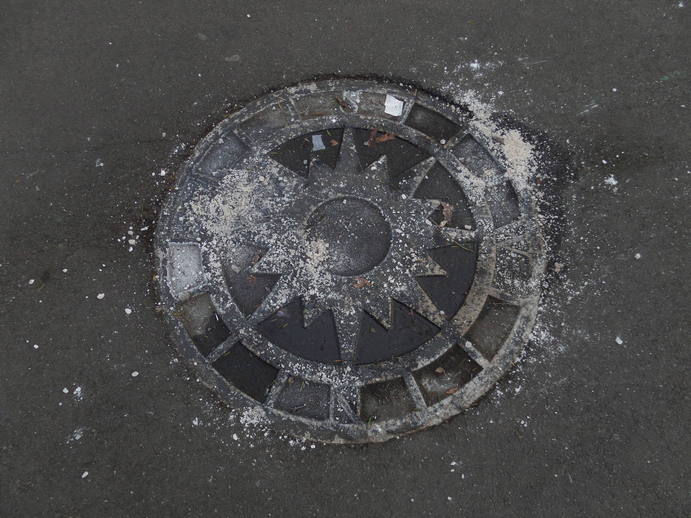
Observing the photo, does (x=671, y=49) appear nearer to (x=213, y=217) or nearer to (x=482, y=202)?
(x=482, y=202)

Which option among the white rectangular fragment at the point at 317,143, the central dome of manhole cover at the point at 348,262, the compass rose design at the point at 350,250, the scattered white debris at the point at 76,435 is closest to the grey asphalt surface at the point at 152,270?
the scattered white debris at the point at 76,435

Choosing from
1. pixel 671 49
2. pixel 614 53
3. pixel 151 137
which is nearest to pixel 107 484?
pixel 151 137

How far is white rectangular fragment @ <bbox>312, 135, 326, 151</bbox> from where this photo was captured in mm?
3938

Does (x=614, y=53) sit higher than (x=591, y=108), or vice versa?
(x=614, y=53)

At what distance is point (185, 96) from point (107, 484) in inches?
127

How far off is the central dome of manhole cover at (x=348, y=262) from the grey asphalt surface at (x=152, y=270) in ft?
0.66

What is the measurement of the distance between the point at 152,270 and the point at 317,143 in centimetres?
176

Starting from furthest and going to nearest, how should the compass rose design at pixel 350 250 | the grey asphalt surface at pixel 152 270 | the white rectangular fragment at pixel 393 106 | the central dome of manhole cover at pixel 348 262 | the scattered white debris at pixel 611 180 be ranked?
the white rectangular fragment at pixel 393 106, the scattered white debris at pixel 611 180, the compass rose design at pixel 350 250, the central dome of manhole cover at pixel 348 262, the grey asphalt surface at pixel 152 270

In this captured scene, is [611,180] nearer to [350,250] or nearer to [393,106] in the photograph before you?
[393,106]

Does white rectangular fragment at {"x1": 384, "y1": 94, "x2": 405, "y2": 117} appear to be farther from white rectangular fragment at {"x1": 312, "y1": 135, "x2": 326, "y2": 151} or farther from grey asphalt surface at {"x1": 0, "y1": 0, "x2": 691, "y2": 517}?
white rectangular fragment at {"x1": 312, "y1": 135, "x2": 326, "y2": 151}

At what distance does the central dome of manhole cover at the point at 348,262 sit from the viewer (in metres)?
3.49

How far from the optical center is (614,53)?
165 inches

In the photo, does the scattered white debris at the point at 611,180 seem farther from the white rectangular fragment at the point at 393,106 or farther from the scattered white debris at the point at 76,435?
the scattered white debris at the point at 76,435

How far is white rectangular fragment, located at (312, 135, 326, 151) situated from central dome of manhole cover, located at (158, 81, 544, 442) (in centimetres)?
3
